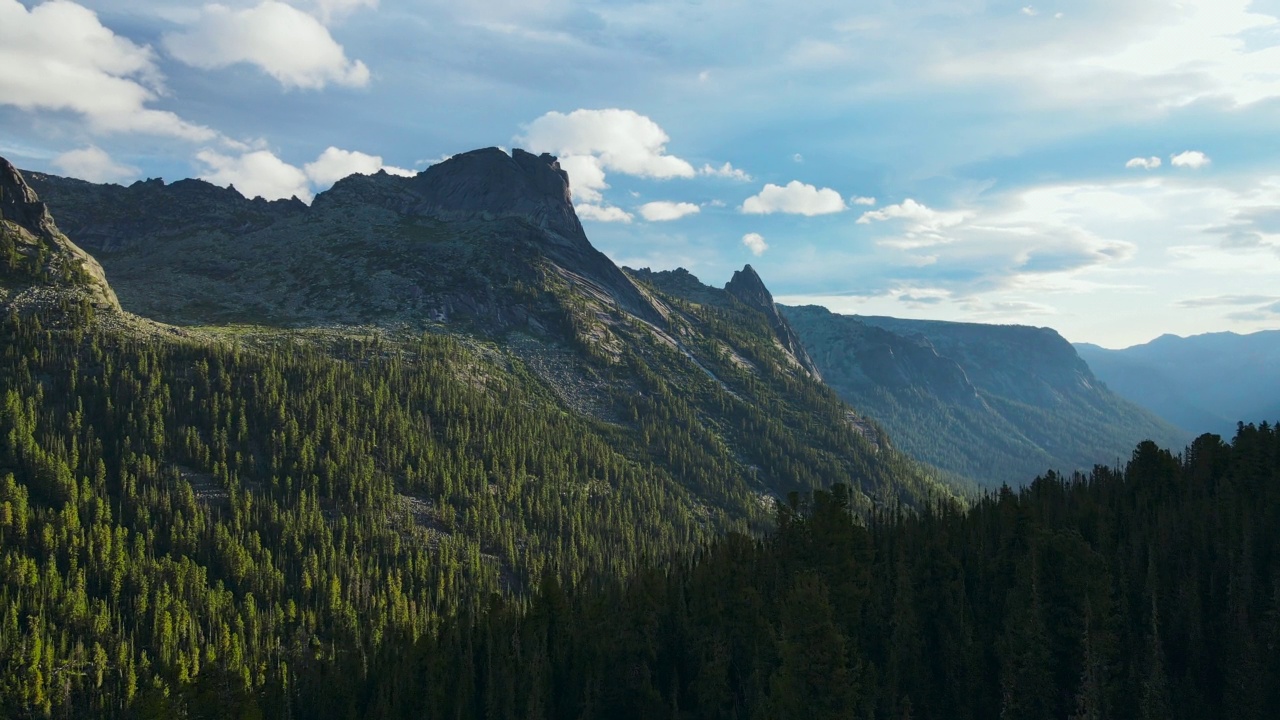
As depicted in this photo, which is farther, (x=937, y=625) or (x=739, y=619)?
(x=739, y=619)

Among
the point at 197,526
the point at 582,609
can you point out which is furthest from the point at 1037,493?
the point at 197,526

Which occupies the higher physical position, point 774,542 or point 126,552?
point 774,542

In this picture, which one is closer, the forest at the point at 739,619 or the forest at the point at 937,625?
the forest at the point at 937,625

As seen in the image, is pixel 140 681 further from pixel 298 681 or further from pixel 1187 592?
pixel 1187 592

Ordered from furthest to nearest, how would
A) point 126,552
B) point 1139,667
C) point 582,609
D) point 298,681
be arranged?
point 126,552 → point 298,681 → point 582,609 → point 1139,667

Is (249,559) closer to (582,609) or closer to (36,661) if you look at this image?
(36,661)

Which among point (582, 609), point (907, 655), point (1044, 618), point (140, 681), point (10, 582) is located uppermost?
point (1044, 618)

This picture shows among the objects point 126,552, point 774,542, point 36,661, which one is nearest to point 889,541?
point 774,542

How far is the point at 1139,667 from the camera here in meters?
88.9

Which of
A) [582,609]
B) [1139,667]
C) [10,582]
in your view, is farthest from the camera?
[10,582]

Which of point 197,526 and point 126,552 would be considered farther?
point 197,526

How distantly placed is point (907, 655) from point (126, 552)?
181 metres

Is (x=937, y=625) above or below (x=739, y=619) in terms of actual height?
above

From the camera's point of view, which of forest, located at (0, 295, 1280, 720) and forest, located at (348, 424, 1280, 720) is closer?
forest, located at (348, 424, 1280, 720)
